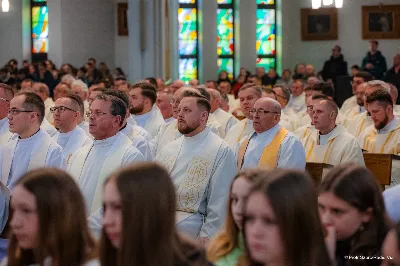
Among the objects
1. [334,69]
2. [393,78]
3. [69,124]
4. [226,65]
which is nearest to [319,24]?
[226,65]

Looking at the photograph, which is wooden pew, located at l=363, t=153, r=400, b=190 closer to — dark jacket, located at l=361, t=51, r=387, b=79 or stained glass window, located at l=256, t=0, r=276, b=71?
dark jacket, located at l=361, t=51, r=387, b=79

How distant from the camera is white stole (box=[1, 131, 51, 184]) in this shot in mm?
8117

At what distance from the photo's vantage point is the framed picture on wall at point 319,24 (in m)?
28.0

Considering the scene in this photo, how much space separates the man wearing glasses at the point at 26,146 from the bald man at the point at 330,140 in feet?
9.48

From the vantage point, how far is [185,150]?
8.08 metres

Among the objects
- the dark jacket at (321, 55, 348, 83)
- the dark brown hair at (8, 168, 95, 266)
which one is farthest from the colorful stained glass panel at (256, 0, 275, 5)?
the dark brown hair at (8, 168, 95, 266)

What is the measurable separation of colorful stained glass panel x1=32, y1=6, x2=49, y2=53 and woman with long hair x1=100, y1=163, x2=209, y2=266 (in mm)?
24813

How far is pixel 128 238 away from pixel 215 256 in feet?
3.44

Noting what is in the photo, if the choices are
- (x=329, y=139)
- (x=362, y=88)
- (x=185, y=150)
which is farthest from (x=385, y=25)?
(x=185, y=150)

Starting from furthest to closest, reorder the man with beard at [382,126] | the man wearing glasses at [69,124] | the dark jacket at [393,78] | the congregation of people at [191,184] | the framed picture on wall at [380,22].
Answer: the framed picture on wall at [380,22] → the dark jacket at [393,78] → the man with beard at [382,126] → the man wearing glasses at [69,124] → the congregation of people at [191,184]

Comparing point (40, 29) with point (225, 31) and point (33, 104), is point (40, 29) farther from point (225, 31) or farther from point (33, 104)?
point (33, 104)

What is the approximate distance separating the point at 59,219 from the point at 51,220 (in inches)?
1.3

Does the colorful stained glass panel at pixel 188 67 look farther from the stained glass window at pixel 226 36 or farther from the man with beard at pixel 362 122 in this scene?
the man with beard at pixel 362 122

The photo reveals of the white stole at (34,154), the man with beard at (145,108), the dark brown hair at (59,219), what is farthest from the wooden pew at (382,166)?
the dark brown hair at (59,219)
